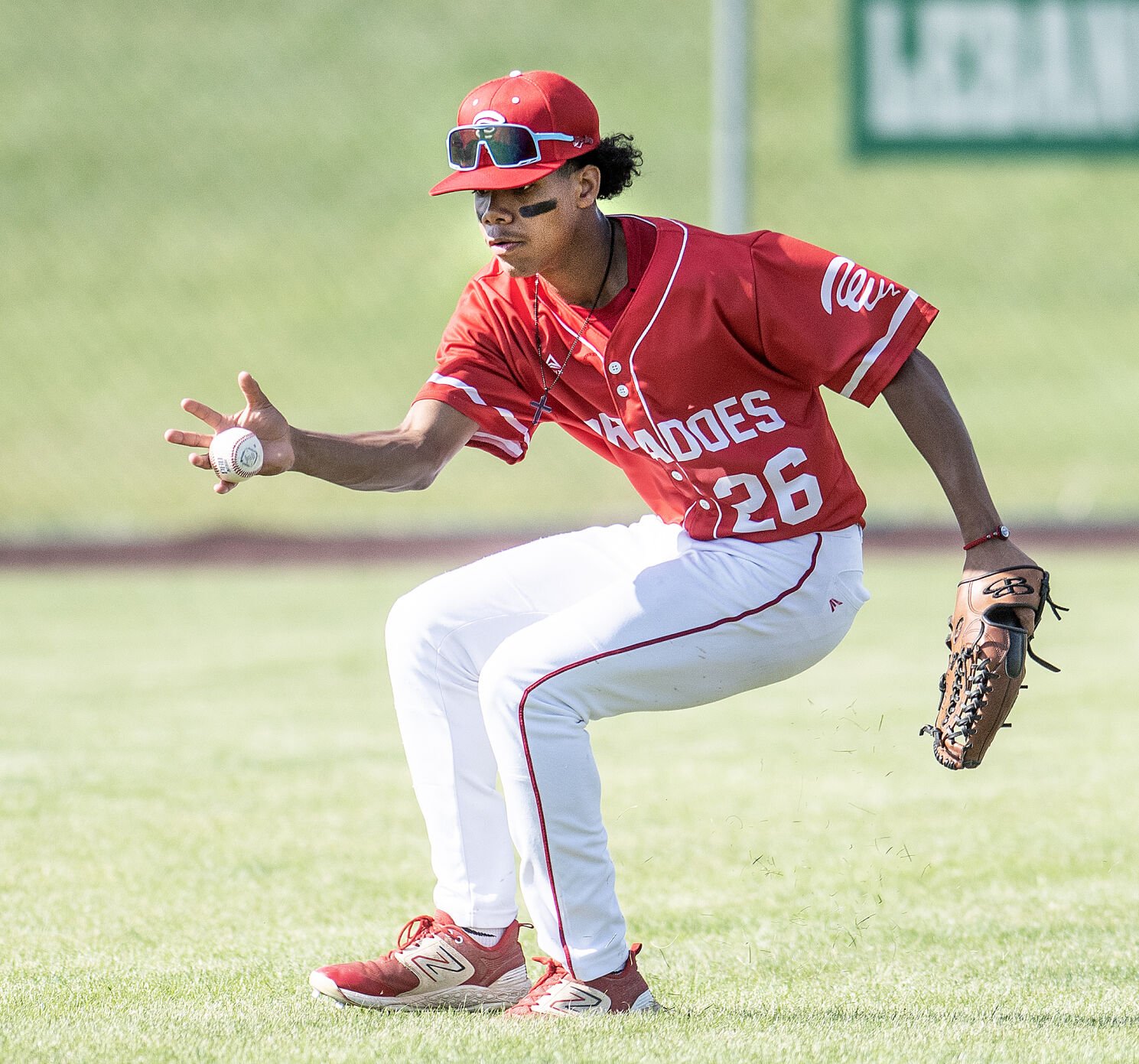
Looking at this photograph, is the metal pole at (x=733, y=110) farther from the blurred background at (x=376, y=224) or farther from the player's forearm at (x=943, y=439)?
the player's forearm at (x=943, y=439)

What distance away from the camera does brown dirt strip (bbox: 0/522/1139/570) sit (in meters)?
12.5

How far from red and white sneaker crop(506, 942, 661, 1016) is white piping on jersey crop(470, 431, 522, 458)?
118cm

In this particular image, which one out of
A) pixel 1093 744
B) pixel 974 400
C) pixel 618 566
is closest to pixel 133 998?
pixel 618 566

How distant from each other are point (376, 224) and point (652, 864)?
70.5 feet

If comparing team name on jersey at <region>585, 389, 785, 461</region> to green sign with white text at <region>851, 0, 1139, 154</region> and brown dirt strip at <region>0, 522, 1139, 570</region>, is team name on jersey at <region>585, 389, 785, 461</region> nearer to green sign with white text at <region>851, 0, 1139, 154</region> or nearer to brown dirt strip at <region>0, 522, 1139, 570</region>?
brown dirt strip at <region>0, 522, 1139, 570</region>

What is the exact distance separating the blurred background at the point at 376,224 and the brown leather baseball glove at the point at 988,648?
12946 millimetres

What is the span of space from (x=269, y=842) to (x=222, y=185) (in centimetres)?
2215

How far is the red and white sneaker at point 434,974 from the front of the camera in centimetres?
361

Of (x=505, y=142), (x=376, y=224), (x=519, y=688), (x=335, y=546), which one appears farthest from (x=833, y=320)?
(x=376, y=224)

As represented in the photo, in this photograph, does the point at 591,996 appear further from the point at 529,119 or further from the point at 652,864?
the point at 529,119

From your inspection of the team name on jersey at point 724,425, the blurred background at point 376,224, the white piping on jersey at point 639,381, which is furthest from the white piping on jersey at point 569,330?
the blurred background at point 376,224

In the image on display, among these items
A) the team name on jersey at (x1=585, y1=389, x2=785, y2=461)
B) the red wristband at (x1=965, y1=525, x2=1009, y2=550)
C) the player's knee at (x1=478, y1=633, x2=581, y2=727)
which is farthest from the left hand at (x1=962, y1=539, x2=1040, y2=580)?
the player's knee at (x1=478, y1=633, x2=581, y2=727)

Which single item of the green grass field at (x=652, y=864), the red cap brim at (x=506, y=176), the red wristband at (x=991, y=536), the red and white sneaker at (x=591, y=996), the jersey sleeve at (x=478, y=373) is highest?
the red cap brim at (x=506, y=176)

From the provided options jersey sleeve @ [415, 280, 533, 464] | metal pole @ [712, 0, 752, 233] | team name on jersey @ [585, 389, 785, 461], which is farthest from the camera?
metal pole @ [712, 0, 752, 233]
